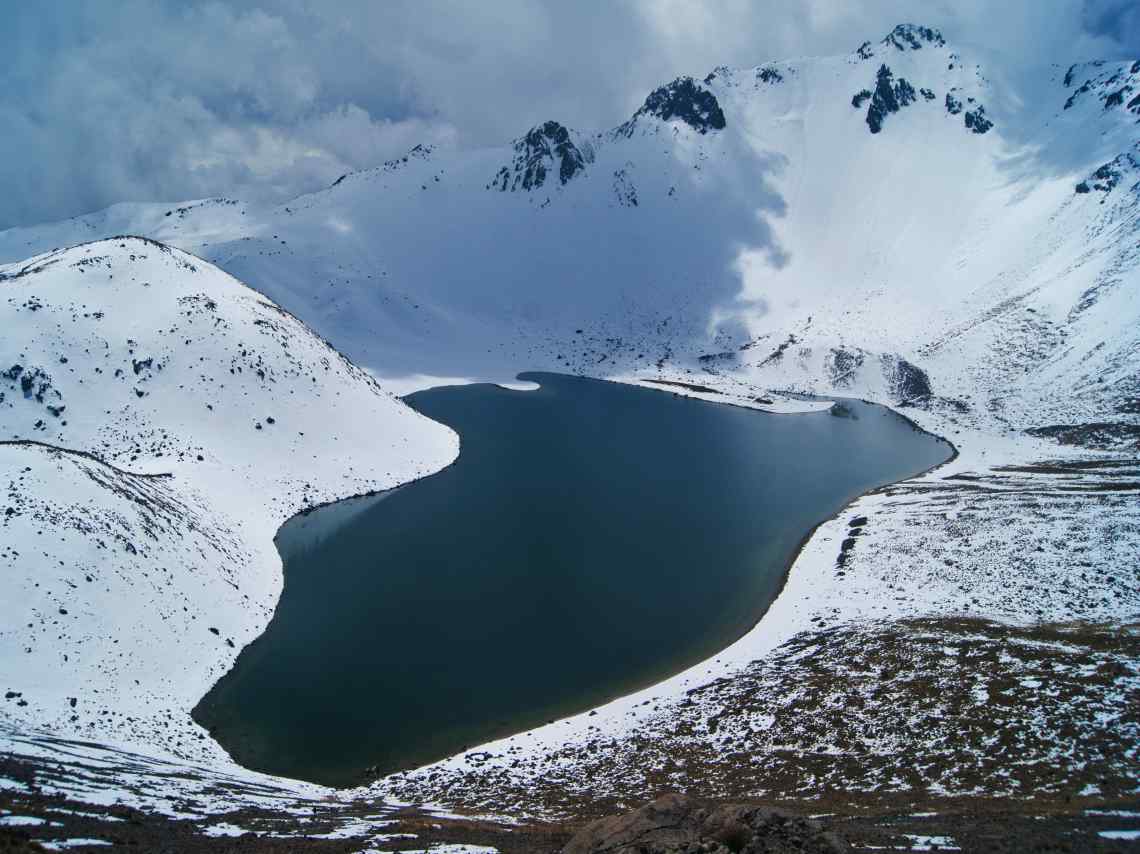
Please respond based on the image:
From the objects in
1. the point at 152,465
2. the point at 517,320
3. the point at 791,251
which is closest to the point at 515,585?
the point at 152,465

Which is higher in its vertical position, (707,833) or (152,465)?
(152,465)

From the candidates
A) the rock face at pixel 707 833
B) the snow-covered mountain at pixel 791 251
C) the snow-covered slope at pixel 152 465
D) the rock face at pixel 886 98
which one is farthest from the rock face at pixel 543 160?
the rock face at pixel 707 833

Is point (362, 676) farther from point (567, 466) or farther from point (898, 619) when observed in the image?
point (567, 466)

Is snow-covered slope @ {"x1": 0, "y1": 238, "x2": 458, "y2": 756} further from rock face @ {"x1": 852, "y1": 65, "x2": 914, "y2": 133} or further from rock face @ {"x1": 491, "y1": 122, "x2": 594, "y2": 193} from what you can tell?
rock face @ {"x1": 852, "y1": 65, "x2": 914, "y2": 133}

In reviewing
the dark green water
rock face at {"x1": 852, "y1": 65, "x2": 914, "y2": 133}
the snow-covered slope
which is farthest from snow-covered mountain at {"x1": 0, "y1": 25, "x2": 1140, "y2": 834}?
the dark green water

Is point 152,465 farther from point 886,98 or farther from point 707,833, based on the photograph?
point 886,98

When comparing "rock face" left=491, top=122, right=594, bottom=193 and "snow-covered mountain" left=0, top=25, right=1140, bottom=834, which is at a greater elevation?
"rock face" left=491, top=122, right=594, bottom=193

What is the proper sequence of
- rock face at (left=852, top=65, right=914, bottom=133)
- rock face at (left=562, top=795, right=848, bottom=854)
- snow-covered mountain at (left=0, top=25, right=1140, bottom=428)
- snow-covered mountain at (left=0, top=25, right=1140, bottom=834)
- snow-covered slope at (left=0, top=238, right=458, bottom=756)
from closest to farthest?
rock face at (left=562, top=795, right=848, bottom=854) → snow-covered slope at (left=0, top=238, right=458, bottom=756) → snow-covered mountain at (left=0, top=25, right=1140, bottom=834) → snow-covered mountain at (left=0, top=25, right=1140, bottom=428) → rock face at (left=852, top=65, right=914, bottom=133)
